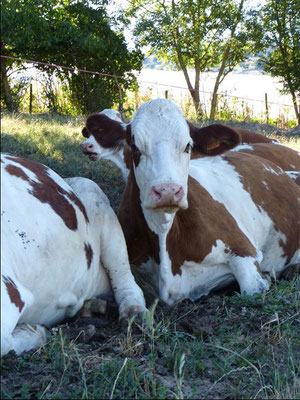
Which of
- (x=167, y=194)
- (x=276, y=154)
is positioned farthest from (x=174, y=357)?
(x=276, y=154)

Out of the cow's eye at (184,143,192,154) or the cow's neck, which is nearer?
the cow's eye at (184,143,192,154)

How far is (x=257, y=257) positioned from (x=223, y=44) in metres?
24.1

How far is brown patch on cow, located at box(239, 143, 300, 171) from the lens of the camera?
835cm

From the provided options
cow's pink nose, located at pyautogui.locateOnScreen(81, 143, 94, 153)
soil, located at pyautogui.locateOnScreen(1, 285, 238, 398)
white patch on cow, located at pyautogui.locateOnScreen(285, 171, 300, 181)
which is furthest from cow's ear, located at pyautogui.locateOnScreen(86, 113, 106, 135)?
white patch on cow, located at pyautogui.locateOnScreen(285, 171, 300, 181)

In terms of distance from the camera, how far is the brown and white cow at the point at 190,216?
5.03 metres

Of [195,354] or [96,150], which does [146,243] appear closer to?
[195,354]

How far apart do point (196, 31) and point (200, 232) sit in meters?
23.7

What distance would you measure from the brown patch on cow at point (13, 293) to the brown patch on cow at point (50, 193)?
0.91 metres

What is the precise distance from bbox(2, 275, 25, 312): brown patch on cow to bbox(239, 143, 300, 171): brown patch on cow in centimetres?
488

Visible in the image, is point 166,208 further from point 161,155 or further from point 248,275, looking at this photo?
point 248,275

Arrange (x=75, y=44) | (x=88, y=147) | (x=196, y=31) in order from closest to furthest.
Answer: (x=88, y=147)
(x=75, y=44)
(x=196, y=31)

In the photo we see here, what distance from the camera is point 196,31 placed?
1106 inches

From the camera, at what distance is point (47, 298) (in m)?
4.36

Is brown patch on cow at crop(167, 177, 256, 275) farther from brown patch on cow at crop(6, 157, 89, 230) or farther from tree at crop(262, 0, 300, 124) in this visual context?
tree at crop(262, 0, 300, 124)
